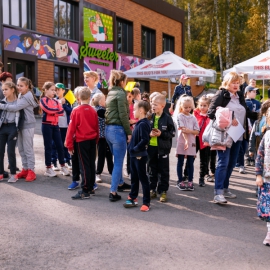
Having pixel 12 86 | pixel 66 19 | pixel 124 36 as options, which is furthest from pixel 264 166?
pixel 124 36

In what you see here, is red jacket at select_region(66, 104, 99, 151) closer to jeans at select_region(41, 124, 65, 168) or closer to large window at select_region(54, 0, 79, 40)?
jeans at select_region(41, 124, 65, 168)

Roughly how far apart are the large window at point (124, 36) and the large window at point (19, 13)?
24.9ft

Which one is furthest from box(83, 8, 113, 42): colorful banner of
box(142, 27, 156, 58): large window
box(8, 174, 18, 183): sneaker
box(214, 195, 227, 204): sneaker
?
box(214, 195, 227, 204): sneaker

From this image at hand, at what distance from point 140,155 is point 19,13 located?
14.8m

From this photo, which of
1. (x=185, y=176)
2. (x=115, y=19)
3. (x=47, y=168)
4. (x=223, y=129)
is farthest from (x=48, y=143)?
(x=115, y=19)

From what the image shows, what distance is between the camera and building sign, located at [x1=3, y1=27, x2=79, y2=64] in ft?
58.7

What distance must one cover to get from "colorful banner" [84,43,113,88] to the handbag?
734 inches

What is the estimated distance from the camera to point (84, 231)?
4961mm

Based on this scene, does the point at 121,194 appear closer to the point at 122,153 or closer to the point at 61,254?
the point at 122,153

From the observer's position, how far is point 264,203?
4.68 meters

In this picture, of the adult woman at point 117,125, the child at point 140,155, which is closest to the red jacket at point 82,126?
the adult woman at point 117,125

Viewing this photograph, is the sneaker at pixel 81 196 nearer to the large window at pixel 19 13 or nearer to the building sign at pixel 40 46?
the building sign at pixel 40 46

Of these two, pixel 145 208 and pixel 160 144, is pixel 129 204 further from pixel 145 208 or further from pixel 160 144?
pixel 160 144

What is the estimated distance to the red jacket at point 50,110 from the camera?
7957 millimetres
